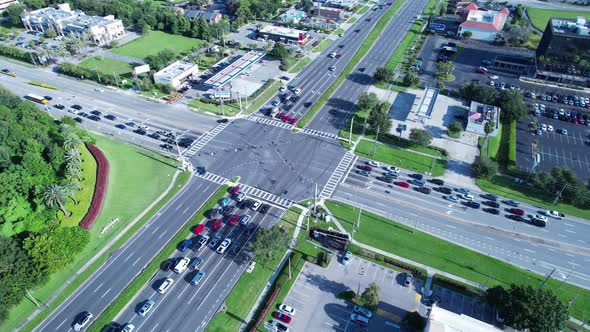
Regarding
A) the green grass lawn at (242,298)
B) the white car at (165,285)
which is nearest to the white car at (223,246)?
the green grass lawn at (242,298)

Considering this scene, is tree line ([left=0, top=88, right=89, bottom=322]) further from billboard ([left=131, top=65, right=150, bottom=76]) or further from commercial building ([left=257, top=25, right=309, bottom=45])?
commercial building ([left=257, top=25, right=309, bottom=45])

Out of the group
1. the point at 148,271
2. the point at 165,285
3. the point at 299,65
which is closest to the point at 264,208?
the point at 165,285

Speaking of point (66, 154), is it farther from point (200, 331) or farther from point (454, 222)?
point (454, 222)

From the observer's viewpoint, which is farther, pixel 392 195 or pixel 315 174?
pixel 315 174

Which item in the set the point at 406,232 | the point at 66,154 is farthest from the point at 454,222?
the point at 66,154

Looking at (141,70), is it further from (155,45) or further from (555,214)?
(555,214)
